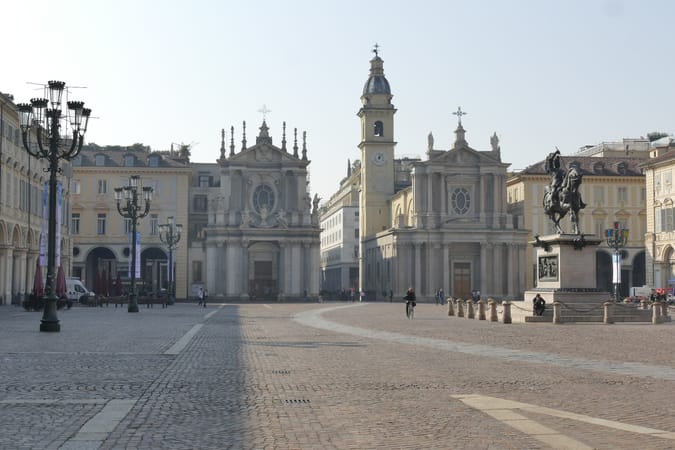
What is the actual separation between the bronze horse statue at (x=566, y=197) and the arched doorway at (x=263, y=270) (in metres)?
58.3

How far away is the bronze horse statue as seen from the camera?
40.8 meters

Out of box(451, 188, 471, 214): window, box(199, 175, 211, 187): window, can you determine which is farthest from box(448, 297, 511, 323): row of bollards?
box(199, 175, 211, 187): window

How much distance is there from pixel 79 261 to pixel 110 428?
84.7m

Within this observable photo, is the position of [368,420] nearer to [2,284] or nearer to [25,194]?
[2,284]

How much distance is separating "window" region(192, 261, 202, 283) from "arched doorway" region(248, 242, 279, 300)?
16.9 feet

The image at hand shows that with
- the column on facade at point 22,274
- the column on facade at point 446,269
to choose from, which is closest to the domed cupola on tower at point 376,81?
the column on facade at point 446,269

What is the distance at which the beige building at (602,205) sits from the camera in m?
97.4

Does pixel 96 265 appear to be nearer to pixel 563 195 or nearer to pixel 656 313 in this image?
pixel 563 195

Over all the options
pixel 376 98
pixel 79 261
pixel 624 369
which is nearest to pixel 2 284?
pixel 79 261

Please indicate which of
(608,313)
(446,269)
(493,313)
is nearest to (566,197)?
(608,313)

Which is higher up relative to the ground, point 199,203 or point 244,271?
point 199,203

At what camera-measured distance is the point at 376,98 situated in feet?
371

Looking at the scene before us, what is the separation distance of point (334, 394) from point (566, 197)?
28.9 m

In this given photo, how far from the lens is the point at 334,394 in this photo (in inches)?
552
